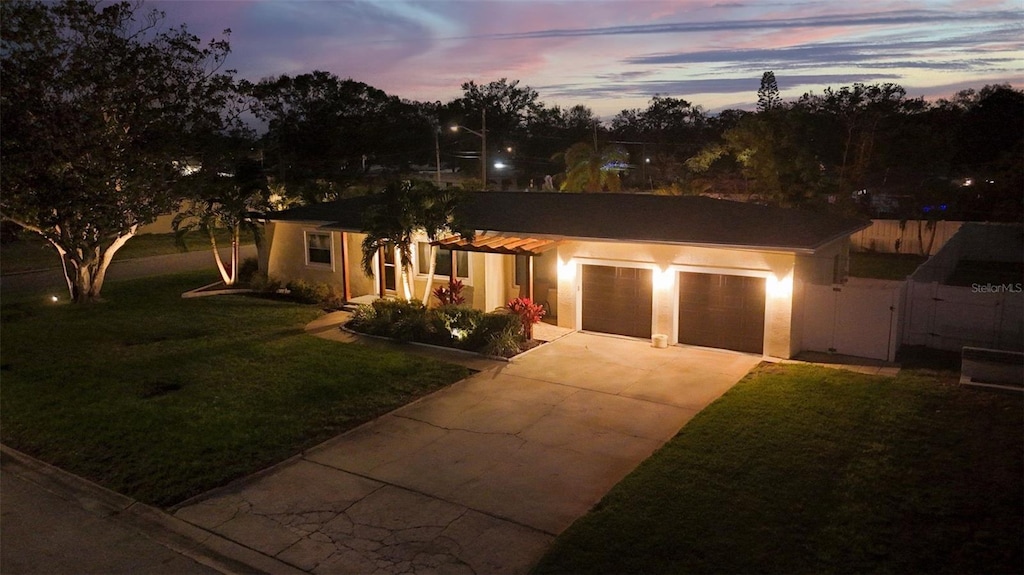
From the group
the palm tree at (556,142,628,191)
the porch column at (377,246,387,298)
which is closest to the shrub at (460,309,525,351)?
the porch column at (377,246,387,298)

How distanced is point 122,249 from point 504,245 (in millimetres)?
24338

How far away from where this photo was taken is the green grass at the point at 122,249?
28.3 m

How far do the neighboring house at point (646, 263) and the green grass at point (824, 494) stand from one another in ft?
10.6

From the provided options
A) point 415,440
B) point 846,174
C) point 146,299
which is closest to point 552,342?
point 415,440

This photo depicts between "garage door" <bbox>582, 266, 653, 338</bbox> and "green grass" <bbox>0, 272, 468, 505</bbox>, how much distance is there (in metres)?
4.24

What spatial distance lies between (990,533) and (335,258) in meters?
17.2

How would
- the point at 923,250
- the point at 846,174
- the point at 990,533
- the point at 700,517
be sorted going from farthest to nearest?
the point at 846,174
the point at 923,250
the point at 700,517
the point at 990,533

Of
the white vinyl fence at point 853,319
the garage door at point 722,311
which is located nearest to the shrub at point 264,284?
the garage door at point 722,311

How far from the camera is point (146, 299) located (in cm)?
2108

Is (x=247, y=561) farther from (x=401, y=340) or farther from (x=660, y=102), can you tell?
(x=660, y=102)

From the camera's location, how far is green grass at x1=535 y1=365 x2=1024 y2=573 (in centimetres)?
652

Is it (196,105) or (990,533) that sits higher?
(196,105)

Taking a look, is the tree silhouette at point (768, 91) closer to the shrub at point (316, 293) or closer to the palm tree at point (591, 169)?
the palm tree at point (591, 169)

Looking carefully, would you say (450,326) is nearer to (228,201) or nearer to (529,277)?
(529,277)
